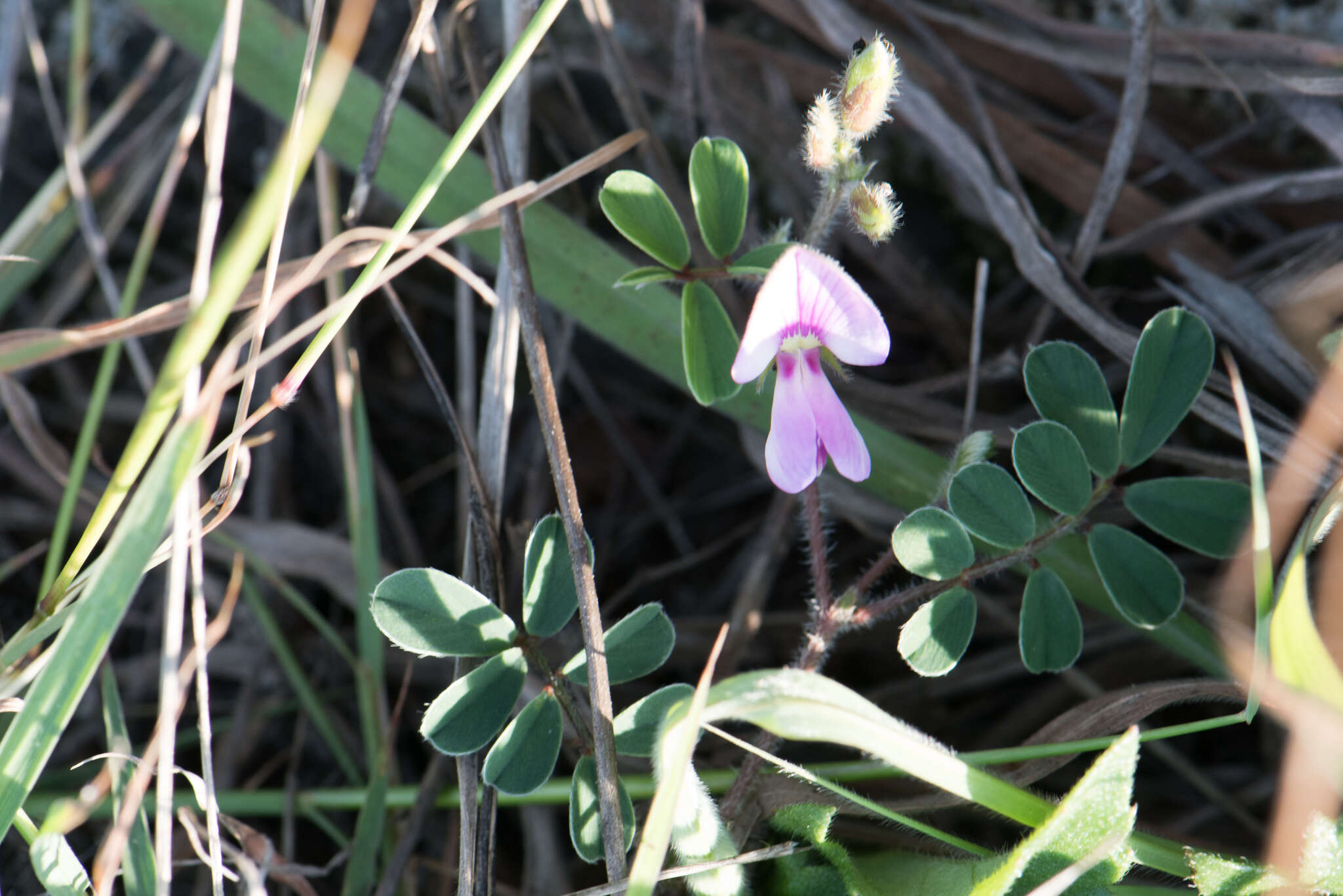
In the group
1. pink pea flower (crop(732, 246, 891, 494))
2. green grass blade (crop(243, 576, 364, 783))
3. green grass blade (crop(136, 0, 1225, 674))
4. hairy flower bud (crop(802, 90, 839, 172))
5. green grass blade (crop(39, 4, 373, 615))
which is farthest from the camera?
green grass blade (crop(243, 576, 364, 783))

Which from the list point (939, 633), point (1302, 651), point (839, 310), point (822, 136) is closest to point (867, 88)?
point (822, 136)

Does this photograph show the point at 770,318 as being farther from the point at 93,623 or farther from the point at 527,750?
the point at 93,623

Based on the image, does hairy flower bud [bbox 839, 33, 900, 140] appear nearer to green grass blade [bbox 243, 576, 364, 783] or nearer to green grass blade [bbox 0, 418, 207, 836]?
green grass blade [bbox 0, 418, 207, 836]

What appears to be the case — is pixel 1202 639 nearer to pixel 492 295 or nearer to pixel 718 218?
pixel 718 218

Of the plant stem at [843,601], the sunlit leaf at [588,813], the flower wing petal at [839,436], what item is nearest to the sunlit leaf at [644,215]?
the flower wing petal at [839,436]

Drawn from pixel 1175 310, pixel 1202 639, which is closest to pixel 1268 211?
pixel 1175 310

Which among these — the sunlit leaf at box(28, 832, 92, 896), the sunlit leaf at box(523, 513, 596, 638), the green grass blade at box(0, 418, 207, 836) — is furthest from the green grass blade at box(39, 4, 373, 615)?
the sunlit leaf at box(523, 513, 596, 638)

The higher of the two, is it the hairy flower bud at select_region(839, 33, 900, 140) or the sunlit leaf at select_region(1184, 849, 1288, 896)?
the hairy flower bud at select_region(839, 33, 900, 140)
